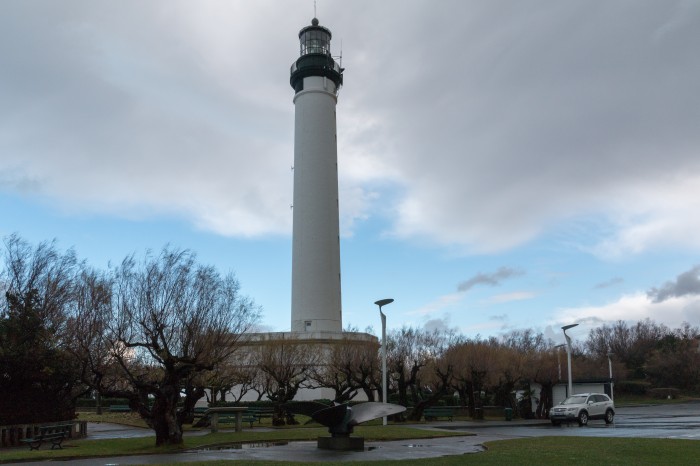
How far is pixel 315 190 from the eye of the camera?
154ft

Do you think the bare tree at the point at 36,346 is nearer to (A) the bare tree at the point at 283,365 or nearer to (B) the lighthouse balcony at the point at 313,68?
(A) the bare tree at the point at 283,365

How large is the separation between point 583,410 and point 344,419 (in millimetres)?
17577

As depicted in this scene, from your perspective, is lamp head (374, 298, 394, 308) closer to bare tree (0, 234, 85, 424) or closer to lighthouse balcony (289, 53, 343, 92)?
bare tree (0, 234, 85, 424)

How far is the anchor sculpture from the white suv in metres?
15.5

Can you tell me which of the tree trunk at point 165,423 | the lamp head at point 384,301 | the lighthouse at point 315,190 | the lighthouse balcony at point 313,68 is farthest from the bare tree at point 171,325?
the lighthouse balcony at point 313,68

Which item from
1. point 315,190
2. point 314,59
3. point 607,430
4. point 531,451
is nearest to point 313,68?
point 314,59

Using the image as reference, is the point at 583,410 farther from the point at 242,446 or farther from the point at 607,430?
the point at 242,446

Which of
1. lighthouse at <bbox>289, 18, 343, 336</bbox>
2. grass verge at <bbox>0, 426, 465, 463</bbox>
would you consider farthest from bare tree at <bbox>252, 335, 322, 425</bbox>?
grass verge at <bbox>0, 426, 465, 463</bbox>

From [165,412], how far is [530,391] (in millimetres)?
28632

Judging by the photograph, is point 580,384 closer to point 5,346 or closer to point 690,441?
point 690,441

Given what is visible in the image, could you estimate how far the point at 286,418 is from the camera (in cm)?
3375

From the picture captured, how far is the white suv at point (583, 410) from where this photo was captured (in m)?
30.8

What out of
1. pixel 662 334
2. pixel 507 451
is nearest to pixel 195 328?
pixel 507 451

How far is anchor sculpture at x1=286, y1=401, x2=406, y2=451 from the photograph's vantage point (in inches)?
715
